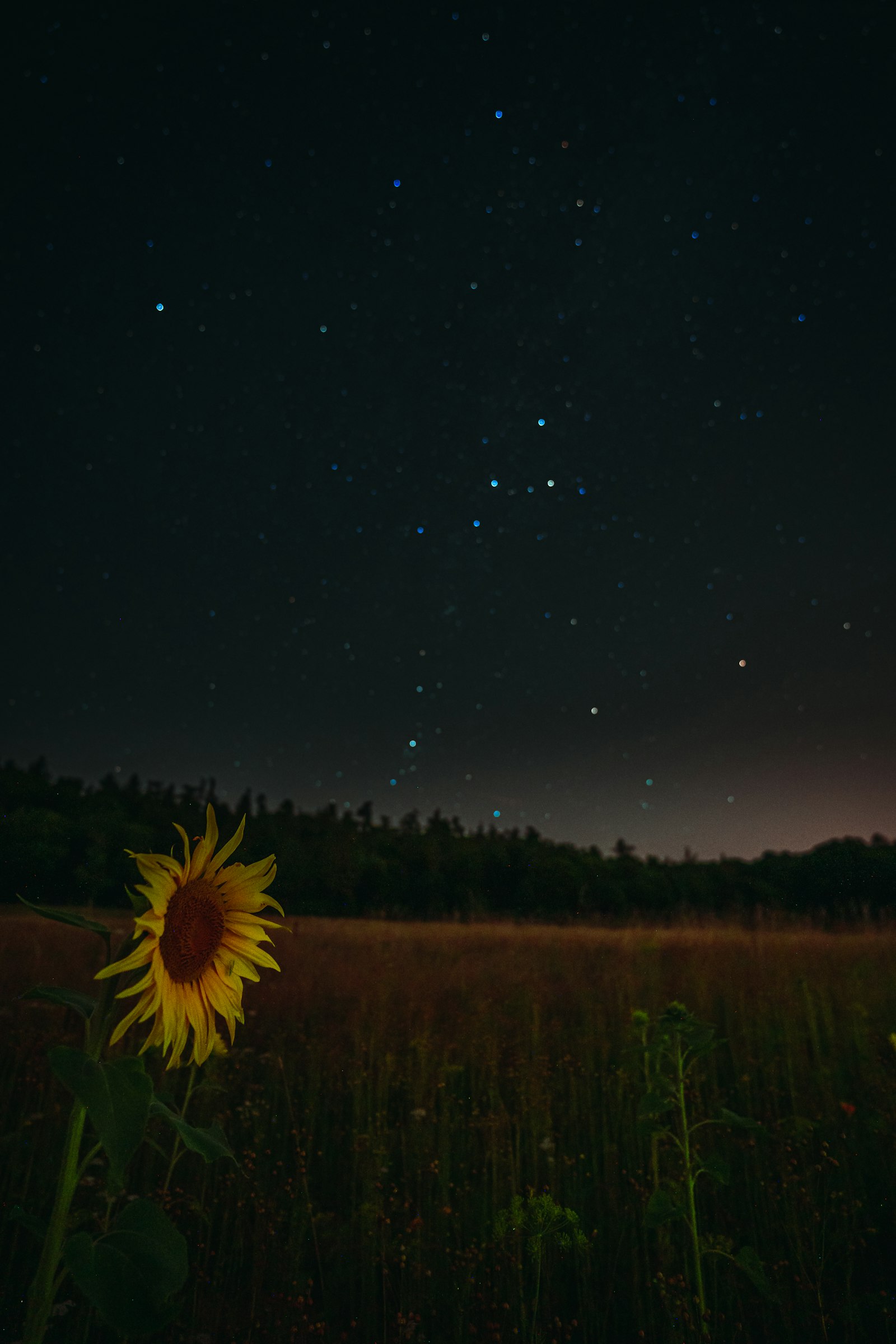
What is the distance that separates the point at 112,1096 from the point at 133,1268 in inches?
13.7

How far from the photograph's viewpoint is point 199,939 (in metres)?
1.59

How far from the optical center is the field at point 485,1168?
2.34m

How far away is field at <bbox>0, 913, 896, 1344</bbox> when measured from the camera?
234cm

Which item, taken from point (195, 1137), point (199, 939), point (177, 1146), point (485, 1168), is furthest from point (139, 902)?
point (485, 1168)

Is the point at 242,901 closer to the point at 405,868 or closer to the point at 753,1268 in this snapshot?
the point at 753,1268

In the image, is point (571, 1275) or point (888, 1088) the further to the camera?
point (888, 1088)

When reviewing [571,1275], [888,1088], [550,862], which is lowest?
[571,1275]

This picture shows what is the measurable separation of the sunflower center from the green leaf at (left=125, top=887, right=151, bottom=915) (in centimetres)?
18

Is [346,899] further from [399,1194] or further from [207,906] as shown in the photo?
[207,906]

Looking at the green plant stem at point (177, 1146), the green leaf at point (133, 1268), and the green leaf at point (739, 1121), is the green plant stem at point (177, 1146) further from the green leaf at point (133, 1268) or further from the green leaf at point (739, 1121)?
the green leaf at point (739, 1121)

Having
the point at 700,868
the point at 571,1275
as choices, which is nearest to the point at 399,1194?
the point at 571,1275

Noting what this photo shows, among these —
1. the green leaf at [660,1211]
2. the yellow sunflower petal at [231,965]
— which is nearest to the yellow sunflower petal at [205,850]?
the yellow sunflower petal at [231,965]

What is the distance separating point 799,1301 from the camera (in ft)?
8.15

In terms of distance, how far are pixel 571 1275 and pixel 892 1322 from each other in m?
1.12
